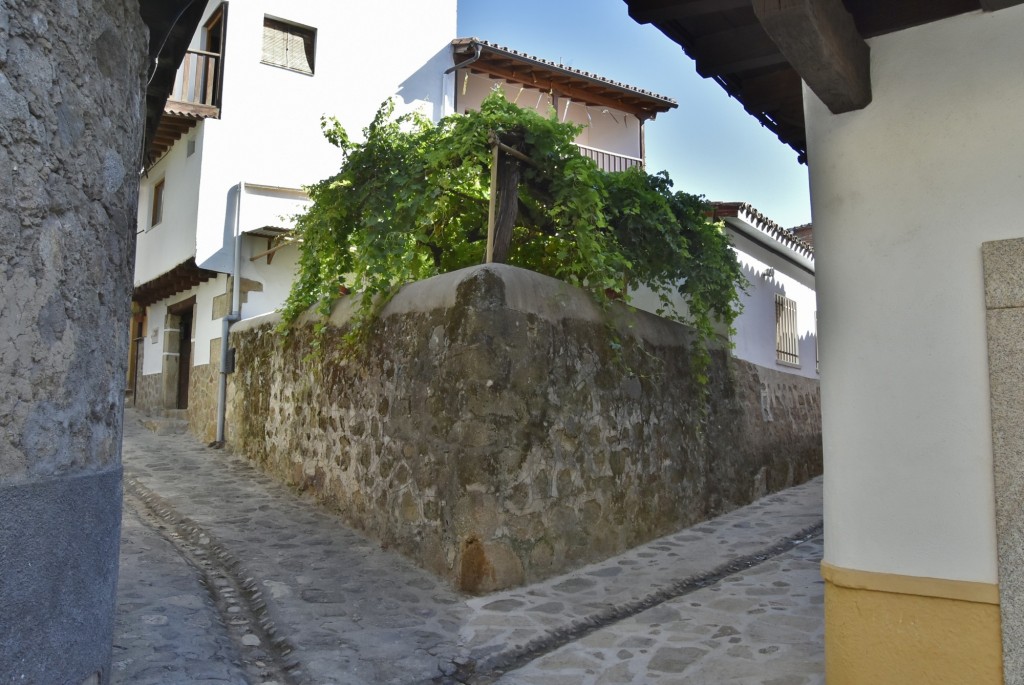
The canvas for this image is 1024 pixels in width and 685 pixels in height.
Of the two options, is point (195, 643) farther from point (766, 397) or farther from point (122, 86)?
point (766, 397)

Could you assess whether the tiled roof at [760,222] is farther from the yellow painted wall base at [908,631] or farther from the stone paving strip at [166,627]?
the stone paving strip at [166,627]

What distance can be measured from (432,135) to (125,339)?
4.76 m

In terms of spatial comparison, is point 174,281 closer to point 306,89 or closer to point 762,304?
point 306,89

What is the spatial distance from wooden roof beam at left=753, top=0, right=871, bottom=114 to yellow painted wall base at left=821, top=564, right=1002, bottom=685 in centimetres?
200

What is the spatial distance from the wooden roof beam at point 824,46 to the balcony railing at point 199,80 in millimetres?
10234

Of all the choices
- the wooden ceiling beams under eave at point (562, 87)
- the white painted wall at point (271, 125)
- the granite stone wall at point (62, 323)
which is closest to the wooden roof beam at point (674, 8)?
the granite stone wall at point (62, 323)

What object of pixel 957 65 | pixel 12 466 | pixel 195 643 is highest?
pixel 957 65

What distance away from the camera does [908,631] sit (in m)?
3.20

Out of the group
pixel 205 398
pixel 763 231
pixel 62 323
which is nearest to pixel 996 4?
pixel 62 323

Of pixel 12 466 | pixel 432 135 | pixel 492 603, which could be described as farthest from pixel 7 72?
pixel 432 135

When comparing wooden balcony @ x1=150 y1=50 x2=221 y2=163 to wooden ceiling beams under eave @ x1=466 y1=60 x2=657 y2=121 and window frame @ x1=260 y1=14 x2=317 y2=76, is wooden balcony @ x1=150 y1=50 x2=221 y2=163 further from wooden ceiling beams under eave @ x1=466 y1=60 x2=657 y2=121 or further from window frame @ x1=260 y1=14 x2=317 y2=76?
wooden ceiling beams under eave @ x1=466 y1=60 x2=657 y2=121

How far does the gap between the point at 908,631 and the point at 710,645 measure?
154 cm

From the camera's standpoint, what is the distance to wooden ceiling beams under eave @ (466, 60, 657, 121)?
1485 centimetres

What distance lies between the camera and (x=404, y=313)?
6605mm
